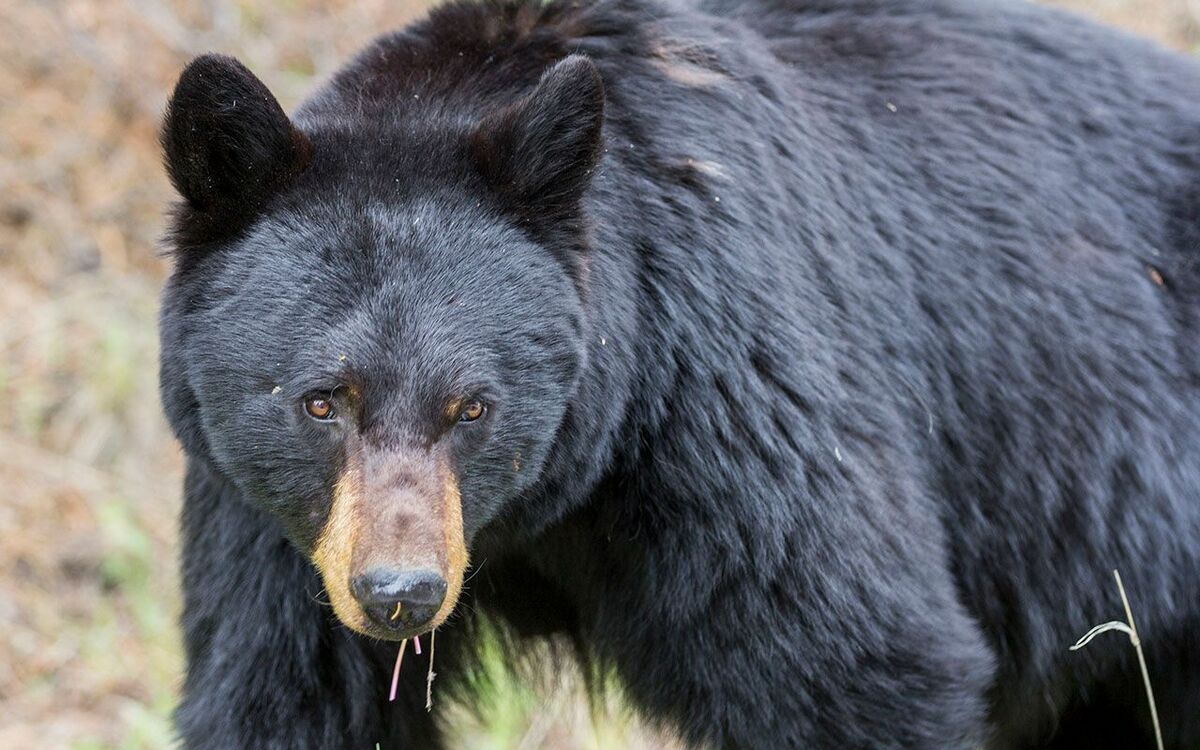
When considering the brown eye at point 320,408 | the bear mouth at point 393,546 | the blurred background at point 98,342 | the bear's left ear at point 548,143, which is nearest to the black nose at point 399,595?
the bear mouth at point 393,546

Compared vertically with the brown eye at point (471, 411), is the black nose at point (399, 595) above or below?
below

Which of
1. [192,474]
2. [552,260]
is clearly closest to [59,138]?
[192,474]

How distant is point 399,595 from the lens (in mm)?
2752

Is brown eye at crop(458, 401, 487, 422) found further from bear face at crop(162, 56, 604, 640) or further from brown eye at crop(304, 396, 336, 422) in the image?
brown eye at crop(304, 396, 336, 422)

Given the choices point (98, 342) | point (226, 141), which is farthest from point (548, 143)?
point (98, 342)

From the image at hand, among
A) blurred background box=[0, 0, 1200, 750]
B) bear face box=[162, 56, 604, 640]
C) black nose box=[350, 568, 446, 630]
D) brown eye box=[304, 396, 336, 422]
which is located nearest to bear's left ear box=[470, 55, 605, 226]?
bear face box=[162, 56, 604, 640]

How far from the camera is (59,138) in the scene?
795cm

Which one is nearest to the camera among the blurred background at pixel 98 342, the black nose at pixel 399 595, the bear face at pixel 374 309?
the black nose at pixel 399 595

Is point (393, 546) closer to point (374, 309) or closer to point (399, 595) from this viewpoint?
point (399, 595)

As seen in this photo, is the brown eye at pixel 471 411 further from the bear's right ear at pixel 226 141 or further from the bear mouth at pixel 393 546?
the bear's right ear at pixel 226 141

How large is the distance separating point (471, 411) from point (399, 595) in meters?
0.43

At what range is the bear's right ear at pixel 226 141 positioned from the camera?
296 centimetres

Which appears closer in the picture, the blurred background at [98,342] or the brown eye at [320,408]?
the brown eye at [320,408]

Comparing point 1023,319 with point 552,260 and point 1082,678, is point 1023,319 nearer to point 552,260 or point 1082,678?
point 1082,678
